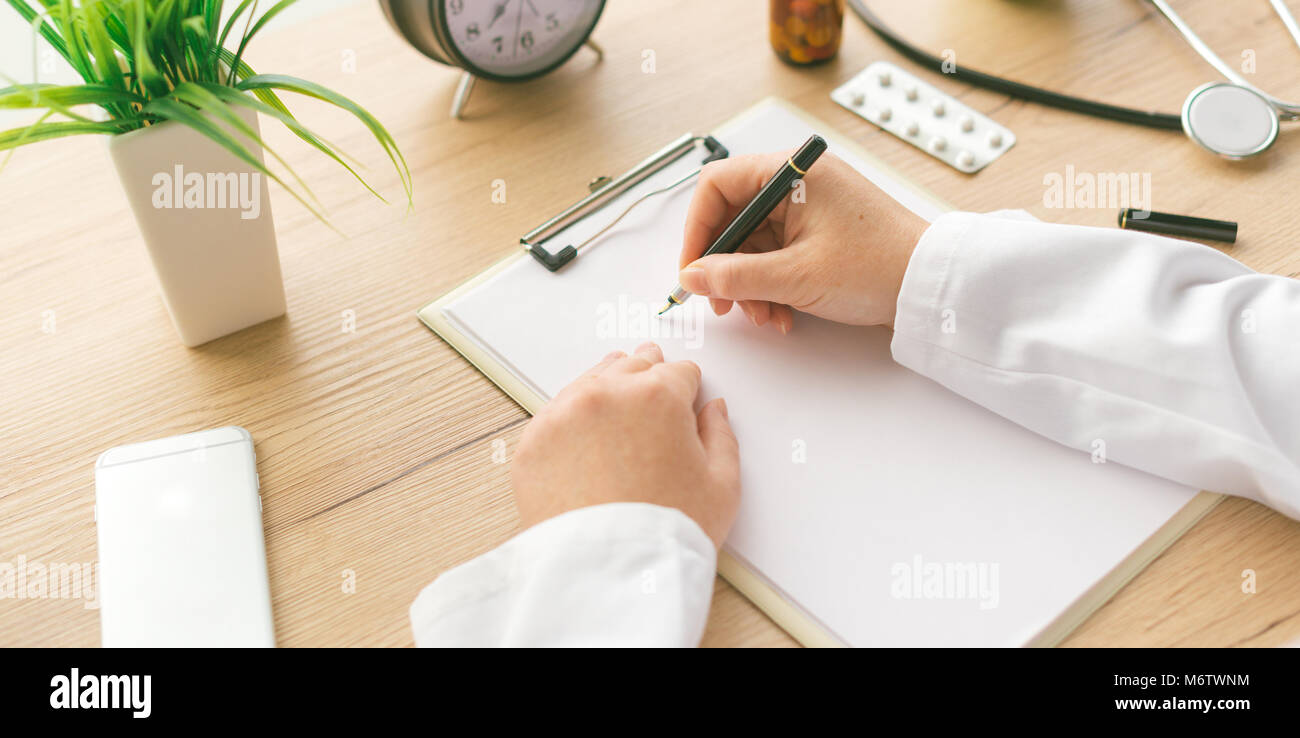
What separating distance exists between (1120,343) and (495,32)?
59cm

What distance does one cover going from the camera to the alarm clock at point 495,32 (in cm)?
85

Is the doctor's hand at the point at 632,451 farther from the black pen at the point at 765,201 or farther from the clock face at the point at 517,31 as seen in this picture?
the clock face at the point at 517,31

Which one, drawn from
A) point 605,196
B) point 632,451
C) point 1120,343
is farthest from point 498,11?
point 1120,343

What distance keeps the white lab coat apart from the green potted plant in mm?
261

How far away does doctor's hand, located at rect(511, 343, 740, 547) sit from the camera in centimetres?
62

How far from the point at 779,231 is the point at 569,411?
9.5 inches

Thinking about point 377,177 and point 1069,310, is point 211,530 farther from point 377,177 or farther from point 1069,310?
point 1069,310

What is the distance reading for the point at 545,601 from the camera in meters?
0.57

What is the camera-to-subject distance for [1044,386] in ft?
2.21

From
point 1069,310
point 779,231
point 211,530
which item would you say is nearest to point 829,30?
point 779,231

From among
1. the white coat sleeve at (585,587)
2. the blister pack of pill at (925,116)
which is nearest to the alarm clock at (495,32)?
the blister pack of pill at (925,116)

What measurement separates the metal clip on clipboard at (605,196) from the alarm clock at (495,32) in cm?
16

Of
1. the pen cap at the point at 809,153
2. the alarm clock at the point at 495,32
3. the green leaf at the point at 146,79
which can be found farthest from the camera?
the alarm clock at the point at 495,32
